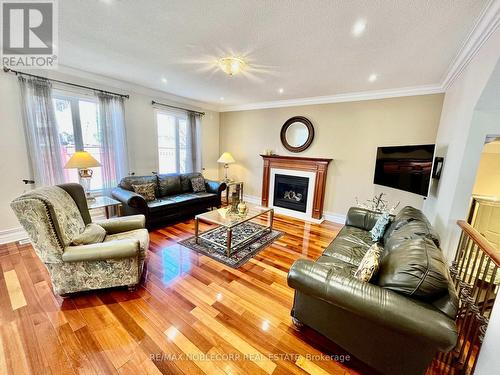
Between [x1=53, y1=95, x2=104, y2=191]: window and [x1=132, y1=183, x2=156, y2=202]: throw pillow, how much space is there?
2.15ft

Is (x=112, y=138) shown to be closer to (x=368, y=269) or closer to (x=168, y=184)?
(x=168, y=184)

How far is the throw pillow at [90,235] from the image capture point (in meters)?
1.91

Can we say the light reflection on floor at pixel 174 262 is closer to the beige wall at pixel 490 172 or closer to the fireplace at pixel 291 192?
the fireplace at pixel 291 192

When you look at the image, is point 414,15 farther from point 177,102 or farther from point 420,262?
point 177,102

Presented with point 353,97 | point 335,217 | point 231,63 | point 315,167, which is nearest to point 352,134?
point 353,97

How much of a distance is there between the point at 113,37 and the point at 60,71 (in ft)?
5.42

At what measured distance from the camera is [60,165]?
3.13 meters

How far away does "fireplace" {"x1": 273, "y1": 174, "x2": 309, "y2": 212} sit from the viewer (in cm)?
456

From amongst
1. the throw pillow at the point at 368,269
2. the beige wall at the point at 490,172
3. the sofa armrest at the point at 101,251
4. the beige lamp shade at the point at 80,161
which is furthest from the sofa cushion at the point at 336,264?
the beige lamp shade at the point at 80,161

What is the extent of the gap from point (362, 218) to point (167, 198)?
341 cm

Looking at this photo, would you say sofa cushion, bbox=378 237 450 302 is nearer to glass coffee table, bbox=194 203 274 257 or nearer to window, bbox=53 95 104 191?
glass coffee table, bbox=194 203 274 257

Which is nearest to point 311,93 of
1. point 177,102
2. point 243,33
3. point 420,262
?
point 243,33

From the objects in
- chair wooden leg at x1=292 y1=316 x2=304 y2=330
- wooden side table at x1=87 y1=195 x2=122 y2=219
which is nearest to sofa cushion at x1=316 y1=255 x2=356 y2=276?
chair wooden leg at x1=292 y1=316 x2=304 y2=330

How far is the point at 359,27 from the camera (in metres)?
1.79
